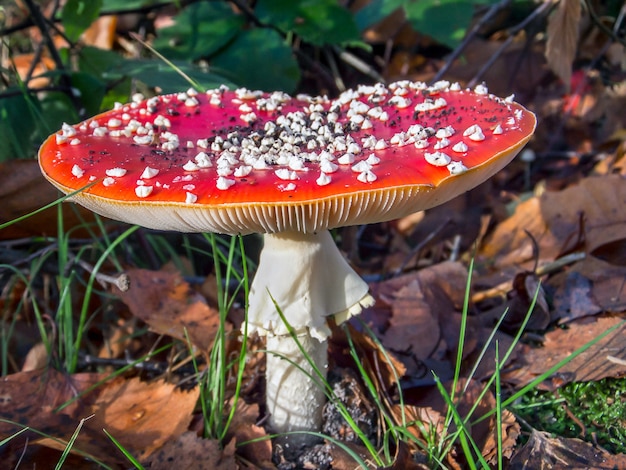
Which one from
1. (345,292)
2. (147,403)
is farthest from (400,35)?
(147,403)

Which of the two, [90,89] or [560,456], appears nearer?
[560,456]

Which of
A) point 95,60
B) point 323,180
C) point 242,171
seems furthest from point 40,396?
point 95,60

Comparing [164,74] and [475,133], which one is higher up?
[475,133]

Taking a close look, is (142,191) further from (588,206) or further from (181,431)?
(588,206)

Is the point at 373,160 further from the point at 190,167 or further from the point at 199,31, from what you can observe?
the point at 199,31

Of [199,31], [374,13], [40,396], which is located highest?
[374,13]

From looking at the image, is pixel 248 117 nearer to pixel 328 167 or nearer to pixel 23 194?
pixel 328 167

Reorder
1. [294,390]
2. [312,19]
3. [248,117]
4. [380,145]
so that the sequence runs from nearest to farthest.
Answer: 1. [380,145]
2. [248,117]
3. [294,390]
4. [312,19]

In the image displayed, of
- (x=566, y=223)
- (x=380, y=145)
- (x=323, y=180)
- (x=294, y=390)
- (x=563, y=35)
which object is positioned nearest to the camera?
(x=323, y=180)
